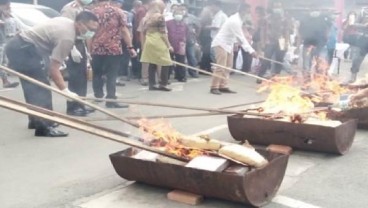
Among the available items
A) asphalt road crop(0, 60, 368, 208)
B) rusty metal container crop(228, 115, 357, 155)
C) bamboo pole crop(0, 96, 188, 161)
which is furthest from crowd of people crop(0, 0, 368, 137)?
rusty metal container crop(228, 115, 357, 155)

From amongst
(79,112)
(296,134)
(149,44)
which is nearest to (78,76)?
(79,112)

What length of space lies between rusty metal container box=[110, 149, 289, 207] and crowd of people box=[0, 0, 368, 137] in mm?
1111

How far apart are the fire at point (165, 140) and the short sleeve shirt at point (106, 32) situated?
3.55 meters

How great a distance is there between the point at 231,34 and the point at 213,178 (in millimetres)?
5999

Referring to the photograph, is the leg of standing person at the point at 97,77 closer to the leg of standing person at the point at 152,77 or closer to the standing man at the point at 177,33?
the leg of standing person at the point at 152,77

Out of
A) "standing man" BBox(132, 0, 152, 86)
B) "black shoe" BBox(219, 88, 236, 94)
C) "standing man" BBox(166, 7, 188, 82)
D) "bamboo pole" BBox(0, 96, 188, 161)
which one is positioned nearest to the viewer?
"bamboo pole" BBox(0, 96, 188, 161)

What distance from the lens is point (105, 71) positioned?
8.12 m

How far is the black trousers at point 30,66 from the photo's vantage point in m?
6.18

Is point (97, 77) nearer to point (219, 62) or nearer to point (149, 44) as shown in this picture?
point (149, 44)

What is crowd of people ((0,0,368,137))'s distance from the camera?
6.22 metres

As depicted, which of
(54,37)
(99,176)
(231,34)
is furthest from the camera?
(231,34)

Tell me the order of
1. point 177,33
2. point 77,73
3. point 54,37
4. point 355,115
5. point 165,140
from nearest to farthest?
point 165,140, point 54,37, point 355,115, point 77,73, point 177,33

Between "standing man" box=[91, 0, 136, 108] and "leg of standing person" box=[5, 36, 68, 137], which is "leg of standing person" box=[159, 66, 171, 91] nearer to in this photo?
"standing man" box=[91, 0, 136, 108]

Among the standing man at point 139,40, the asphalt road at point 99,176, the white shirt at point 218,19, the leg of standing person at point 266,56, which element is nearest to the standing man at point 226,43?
the standing man at point 139,40
